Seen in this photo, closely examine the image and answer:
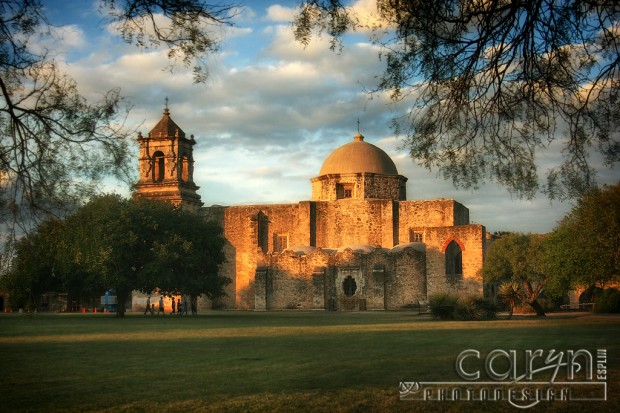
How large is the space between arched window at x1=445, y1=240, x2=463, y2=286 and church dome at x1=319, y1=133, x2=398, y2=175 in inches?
320

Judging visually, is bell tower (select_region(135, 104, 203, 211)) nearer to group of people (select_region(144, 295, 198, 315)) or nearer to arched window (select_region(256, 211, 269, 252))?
arched window (select_region(256, 211, 269, 252))

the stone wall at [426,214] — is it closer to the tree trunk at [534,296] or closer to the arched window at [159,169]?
the tree trunk at [534,296]

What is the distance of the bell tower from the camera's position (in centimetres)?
4334

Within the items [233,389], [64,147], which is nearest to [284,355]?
[233,389]

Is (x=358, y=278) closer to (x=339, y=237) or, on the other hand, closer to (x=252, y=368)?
(x=339, y=237)

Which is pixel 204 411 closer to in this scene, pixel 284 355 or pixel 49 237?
pixel 49 237

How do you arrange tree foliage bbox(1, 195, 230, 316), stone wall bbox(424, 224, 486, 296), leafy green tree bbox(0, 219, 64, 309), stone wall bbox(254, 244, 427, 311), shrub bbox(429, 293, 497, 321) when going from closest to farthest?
leafy green tree bbox(0, 219, 64, 309) < shrub bbox(429, 293, 497, 321) < tree foliage bbox(1, 195, 230, 316) < stone wall bbox(424, 224, 486, 296) < stone wall bbox(254, 244, 427, 311)

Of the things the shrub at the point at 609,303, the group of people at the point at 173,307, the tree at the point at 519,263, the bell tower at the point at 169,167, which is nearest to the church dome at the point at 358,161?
the bell tower at the point at 169,167

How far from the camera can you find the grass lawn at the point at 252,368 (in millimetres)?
7473

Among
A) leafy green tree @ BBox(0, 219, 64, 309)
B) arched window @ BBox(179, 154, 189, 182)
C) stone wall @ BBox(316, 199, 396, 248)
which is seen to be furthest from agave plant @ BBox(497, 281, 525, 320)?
leafy green tree @ BBox(0, 219, 64, 309)

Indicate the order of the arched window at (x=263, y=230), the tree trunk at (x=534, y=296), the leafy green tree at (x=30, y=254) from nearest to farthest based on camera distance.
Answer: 1. the leafy green tree at (x=30, y=254)
2. the tree trunk at (x=534, y=296)
3. the arched window at (x=263, y=230)

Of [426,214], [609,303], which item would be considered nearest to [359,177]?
[426,214]

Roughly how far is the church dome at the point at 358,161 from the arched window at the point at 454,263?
8.14 meters

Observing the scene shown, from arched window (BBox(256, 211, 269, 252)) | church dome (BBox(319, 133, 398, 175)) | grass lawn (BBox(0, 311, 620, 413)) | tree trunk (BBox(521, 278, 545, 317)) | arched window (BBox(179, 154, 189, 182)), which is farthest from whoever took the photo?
church dome (BBox(319, 133, 398, 175))
